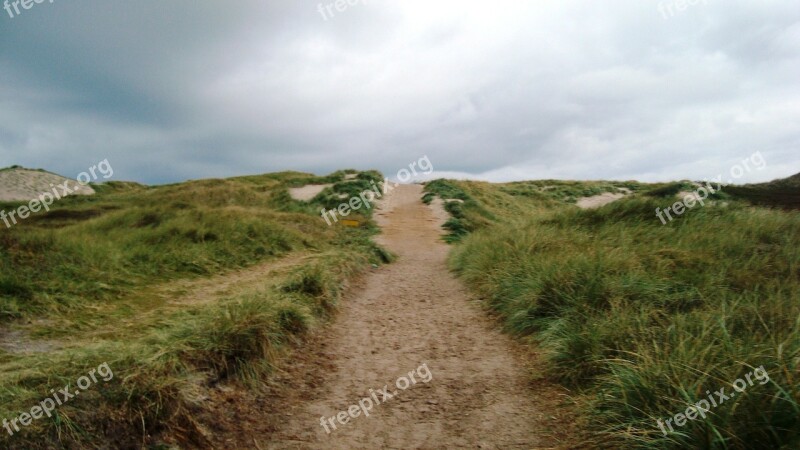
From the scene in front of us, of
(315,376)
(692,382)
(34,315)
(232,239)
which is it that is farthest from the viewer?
(232,239)

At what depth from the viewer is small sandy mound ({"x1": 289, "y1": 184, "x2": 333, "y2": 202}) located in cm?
A: 2388

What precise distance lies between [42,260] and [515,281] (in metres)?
7.00

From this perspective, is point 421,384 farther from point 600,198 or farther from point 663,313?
point 600,198

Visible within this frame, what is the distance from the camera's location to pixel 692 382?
2744 millimetres

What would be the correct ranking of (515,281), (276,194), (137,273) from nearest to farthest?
(515,281)
(137,273)
(276,194)

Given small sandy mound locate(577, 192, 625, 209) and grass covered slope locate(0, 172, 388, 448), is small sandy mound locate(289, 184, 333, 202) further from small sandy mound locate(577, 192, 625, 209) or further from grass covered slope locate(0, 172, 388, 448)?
small sandy mound locate(577, 192, 625, 209)

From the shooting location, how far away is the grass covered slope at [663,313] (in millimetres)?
2459

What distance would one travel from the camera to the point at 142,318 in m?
5.13

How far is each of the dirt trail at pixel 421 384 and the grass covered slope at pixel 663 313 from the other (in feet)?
1.31

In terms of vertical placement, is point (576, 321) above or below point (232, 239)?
below

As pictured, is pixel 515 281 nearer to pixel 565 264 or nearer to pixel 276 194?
pixel 565 264

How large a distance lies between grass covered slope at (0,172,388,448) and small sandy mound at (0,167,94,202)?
30649 mm

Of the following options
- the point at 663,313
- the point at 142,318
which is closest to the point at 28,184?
the point at 142,318

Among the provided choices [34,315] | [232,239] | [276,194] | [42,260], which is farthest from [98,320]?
[276,194]
